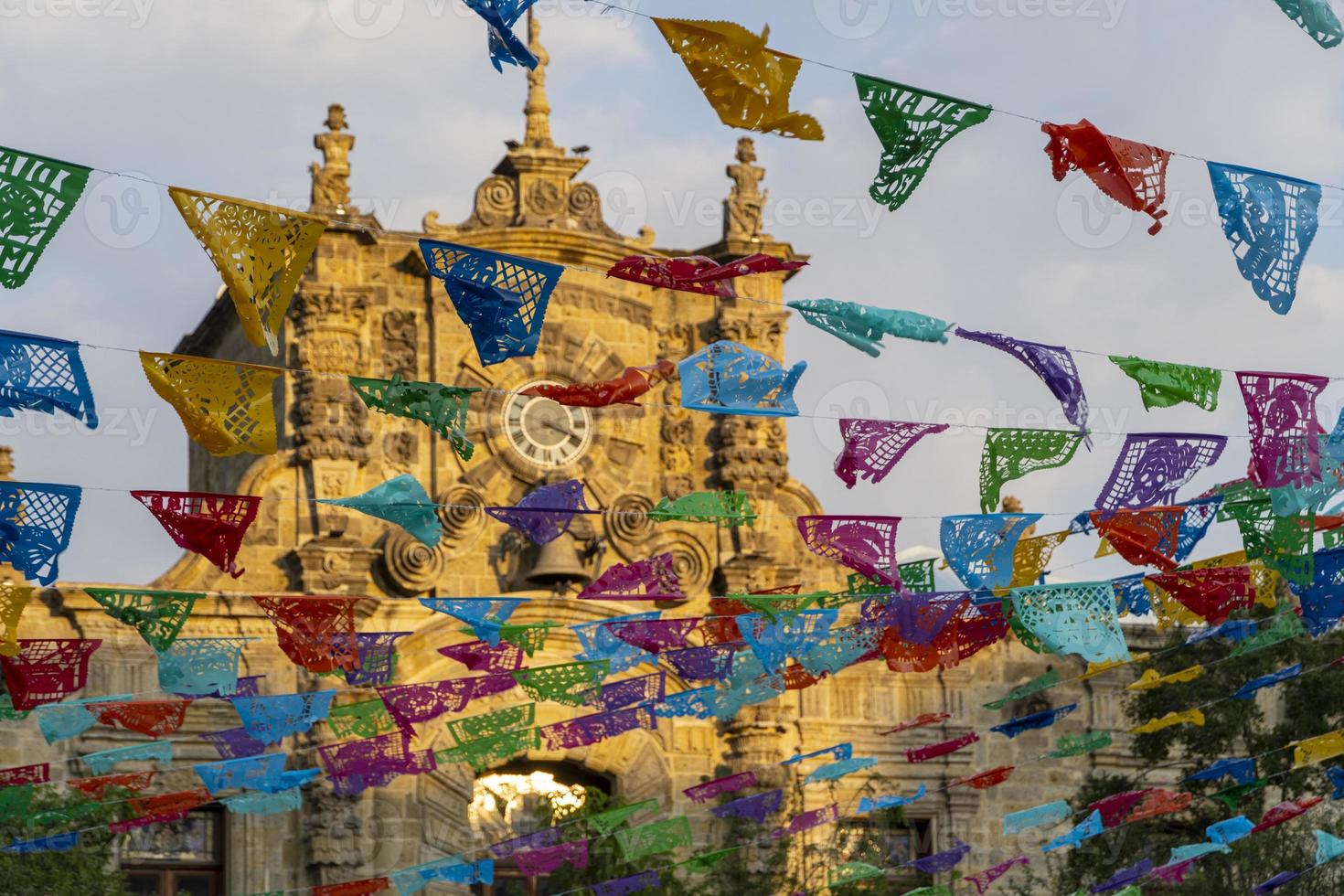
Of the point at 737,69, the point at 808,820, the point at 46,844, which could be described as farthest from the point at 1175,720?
the point at 737,69

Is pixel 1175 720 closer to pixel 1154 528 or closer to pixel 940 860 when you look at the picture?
pixel 940 860

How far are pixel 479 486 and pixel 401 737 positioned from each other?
6.16 m

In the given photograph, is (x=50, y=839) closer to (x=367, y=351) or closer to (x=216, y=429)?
(x=216, y=429)

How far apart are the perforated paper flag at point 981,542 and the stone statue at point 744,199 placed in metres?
11.2

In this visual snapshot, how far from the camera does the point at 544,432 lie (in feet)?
91.8

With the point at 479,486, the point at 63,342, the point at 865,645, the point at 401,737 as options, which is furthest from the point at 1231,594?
the point at 479,486

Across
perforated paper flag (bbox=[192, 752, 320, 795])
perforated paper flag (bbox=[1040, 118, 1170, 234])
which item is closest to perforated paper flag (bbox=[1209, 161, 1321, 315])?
perforated paper flag (bbox=[1040, 118, 1170, 234])

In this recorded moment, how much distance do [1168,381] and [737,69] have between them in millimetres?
4538

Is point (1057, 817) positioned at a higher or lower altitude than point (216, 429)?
lower

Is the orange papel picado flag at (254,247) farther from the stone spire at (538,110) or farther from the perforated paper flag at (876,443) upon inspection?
the stone spire at (538,110)

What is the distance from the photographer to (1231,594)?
19.0 metres

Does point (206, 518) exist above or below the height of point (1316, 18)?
below

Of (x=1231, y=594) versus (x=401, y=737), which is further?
(x=401, y=737)

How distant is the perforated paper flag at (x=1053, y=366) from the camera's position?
16.0m
